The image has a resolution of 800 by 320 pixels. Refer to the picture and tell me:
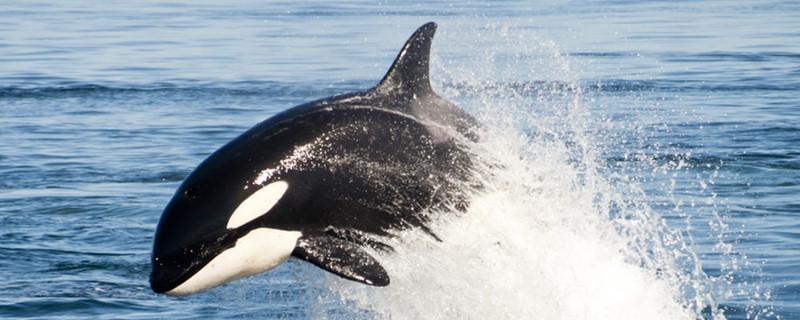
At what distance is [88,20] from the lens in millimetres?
33938

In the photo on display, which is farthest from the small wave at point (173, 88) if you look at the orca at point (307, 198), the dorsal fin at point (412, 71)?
the orca at point (307, 198)

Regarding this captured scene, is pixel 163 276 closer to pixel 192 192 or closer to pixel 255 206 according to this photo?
pixel 192 192

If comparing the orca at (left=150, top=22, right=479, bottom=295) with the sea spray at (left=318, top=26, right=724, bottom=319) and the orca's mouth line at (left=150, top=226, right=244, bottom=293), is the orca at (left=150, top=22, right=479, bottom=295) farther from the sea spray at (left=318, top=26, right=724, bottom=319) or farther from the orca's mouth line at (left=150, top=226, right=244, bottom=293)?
the sea spray at (left=318, top=26, right=724, bottom=319)

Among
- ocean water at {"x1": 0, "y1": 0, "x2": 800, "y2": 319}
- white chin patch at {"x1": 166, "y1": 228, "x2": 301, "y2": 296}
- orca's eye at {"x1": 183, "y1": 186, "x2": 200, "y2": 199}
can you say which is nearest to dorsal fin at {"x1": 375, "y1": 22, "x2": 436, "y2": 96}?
ocean water at {"x1": 0, "y1": 0, "x2": 800, "y2": 319}

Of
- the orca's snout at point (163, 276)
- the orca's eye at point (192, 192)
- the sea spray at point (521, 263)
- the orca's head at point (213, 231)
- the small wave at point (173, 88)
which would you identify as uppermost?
the orca's eye at point (192, 192)

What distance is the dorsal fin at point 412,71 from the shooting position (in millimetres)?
8039

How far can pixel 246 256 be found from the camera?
23.8 ft

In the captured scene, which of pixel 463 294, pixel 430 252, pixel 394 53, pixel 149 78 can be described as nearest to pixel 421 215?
pixel 430 252

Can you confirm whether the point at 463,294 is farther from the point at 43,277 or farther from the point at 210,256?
the point at 43,277

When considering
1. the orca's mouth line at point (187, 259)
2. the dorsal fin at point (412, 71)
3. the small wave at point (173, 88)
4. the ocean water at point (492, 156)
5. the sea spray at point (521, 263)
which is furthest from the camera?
the small wave at point (173, 88)

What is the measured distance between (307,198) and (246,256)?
1.48 ft

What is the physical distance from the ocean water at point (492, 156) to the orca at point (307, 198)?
272 millimetres

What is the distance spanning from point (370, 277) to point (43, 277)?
4.29 m

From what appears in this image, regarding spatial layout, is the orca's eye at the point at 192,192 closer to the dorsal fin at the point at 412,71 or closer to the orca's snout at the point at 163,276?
the orca's snout at the point at 163,276
